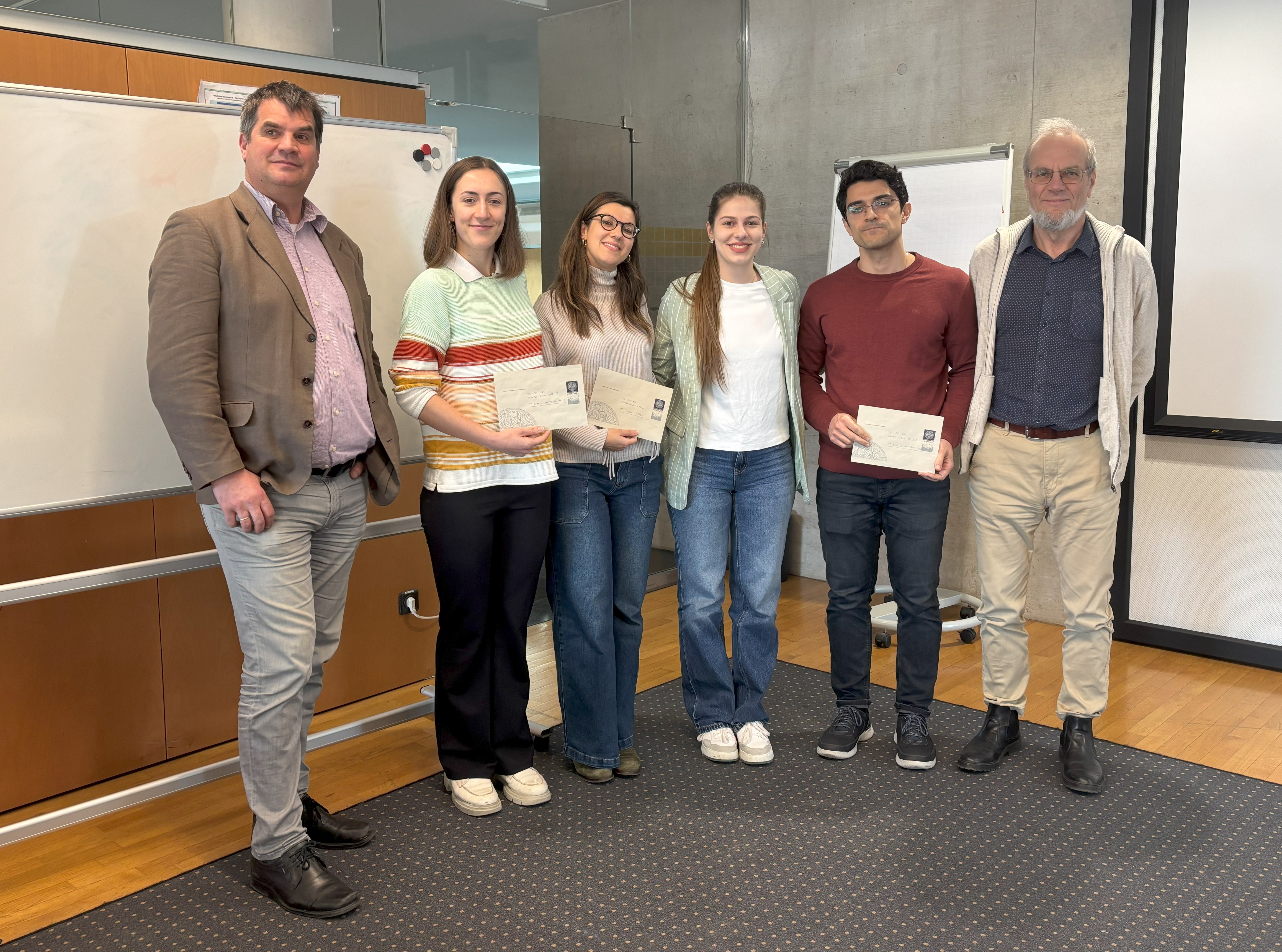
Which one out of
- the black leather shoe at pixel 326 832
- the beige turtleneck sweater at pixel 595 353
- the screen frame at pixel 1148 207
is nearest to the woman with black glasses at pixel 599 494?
the beige turtleneck sweater at pixel 595 353

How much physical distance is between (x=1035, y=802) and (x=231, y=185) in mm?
2617

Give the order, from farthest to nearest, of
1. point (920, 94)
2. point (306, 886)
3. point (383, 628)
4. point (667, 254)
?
1. point (667, 254)
2. point (920, 94)
3. point (383, 628)
4. point (306, 886)

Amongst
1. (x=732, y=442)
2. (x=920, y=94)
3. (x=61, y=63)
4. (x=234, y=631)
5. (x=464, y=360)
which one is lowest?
(x=234, y=631)

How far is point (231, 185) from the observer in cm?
258

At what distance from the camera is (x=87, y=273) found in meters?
2.33

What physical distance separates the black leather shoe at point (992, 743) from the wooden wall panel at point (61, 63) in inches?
112

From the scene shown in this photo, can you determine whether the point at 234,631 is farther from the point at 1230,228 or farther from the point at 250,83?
the point at 1230,228

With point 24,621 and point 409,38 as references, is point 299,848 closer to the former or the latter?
point 24,621

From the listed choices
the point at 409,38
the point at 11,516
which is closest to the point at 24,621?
the point at 11,516

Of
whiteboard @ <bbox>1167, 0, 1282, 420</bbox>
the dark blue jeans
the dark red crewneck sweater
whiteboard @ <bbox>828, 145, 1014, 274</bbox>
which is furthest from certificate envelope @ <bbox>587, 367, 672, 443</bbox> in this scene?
whiteboard @ <bbox>1167, 0, 1282, 420</bbox>

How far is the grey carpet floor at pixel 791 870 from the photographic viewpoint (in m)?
2.11

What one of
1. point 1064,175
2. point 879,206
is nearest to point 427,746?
point 879,206

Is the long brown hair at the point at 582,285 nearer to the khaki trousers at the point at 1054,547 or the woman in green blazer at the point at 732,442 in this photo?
the woman in green blazer at the point at 732,442

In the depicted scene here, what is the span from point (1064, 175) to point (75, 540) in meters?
2.80
